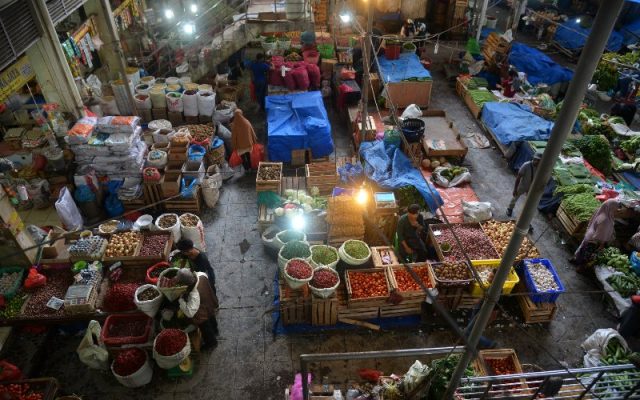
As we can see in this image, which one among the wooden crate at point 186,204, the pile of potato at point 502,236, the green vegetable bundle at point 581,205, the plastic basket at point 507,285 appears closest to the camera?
the plastic basket at point 507,285

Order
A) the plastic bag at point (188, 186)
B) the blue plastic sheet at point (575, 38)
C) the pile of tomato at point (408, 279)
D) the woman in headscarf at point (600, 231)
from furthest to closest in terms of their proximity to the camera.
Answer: the blue plastic sheet at point (575, 38) → the plastic bag at point (188, 186) → the woman in headscarf at point (600, 231) → the pile of tomato at point (408, 279)

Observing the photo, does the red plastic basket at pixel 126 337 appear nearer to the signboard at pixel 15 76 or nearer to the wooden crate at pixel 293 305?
the wooden crate at pixel 293 305

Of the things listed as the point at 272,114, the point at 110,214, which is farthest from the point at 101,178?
the point at 272,114

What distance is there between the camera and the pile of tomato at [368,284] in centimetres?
862

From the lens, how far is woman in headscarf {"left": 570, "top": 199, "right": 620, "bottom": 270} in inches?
370

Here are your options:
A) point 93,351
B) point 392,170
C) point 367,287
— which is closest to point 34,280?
point 93,351

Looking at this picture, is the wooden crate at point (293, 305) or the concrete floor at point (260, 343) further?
the wooden crate at point (293, 305)

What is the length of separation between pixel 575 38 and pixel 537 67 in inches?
246

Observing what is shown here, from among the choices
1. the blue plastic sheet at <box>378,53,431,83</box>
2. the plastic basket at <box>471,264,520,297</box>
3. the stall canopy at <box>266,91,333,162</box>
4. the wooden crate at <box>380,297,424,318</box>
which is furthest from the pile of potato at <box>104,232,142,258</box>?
the blue plastic sheet at <box>378,53,431,83</box>

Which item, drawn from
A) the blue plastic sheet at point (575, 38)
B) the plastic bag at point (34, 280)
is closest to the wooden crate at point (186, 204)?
the plastic bag at point (34, 280)

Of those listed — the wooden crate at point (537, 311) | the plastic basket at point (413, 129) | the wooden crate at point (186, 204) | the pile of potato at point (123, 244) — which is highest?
the plastic basket at point (413, 129)

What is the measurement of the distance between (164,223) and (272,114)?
543cm

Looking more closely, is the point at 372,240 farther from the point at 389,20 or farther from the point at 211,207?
the point at 389,20

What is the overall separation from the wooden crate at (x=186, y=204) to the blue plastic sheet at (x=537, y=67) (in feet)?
45.6
